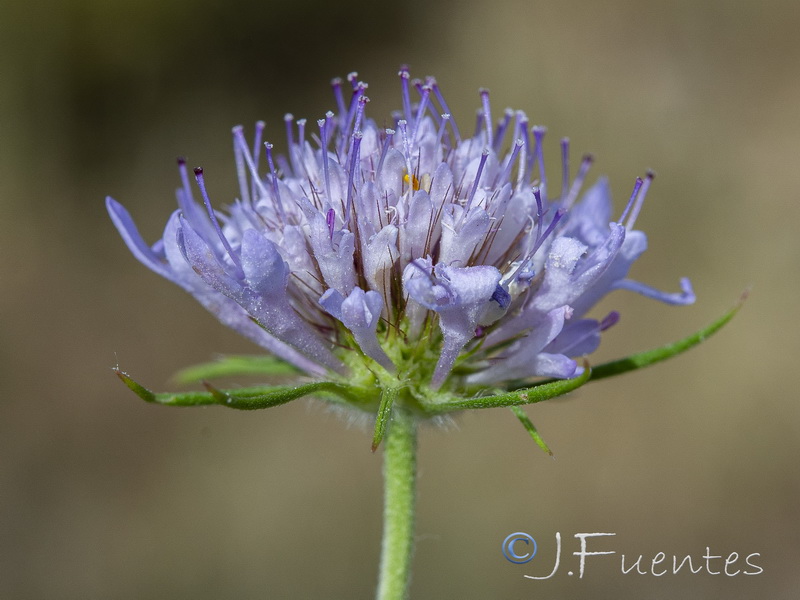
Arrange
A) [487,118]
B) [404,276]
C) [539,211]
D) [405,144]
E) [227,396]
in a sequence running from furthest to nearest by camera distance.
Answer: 1. [487,118]
2. [405,144]
3. [539,211]
4. [404,276]
5. [227,396]

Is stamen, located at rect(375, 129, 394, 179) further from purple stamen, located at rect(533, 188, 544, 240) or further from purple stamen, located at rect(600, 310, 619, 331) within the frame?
purple stamen, located at rect(600, 310, 619, 331)

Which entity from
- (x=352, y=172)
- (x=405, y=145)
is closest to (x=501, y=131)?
(x=405, y=145)

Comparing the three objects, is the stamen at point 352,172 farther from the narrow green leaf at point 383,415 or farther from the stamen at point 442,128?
the narrow green leaf at point 383,415

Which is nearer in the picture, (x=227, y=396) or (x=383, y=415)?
(x=227, y=396)

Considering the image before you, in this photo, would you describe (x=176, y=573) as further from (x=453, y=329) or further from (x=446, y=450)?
(x=453, y=329)

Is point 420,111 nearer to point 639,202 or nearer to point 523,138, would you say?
point 523,138

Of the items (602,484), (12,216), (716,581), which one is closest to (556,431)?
(602,484)

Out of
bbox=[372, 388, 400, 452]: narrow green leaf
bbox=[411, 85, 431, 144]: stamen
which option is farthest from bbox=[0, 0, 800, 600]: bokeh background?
bbox=[411, 85, 431, 144]: stamen
